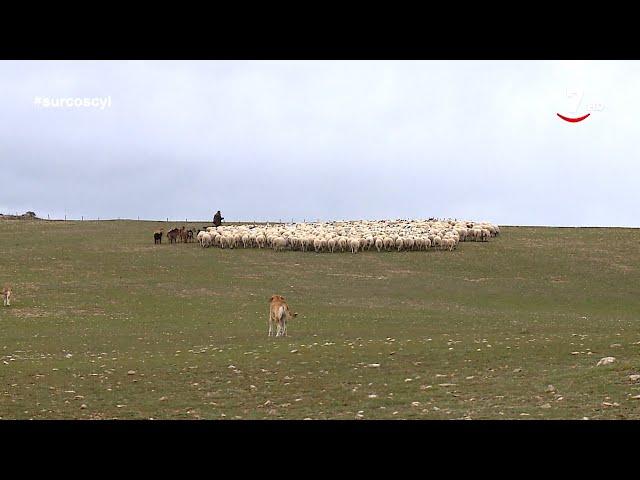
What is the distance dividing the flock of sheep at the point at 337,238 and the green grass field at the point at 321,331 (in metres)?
1.28

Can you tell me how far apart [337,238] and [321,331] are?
2101 cm

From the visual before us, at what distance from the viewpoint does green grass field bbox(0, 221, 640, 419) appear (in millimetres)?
13023

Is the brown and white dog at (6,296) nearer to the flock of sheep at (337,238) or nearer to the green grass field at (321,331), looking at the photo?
the green grass field at (321,331)

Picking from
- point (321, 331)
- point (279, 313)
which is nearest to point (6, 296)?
point (279, 313)

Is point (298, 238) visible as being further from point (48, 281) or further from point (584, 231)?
point (584, 231)

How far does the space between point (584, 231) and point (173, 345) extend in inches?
1518

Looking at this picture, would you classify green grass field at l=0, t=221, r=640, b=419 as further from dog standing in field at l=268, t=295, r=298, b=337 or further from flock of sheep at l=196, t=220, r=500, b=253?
flock of sheep at l=196, t=220, r=500, b=253

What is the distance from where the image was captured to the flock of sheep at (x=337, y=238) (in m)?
43.5

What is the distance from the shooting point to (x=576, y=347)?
1703 cm

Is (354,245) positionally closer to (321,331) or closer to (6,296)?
(6,296)

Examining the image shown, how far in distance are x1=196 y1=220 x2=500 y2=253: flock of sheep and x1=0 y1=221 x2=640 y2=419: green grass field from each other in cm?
128

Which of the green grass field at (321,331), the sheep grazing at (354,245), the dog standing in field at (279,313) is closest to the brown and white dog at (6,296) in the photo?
the green grass field at (321,331)

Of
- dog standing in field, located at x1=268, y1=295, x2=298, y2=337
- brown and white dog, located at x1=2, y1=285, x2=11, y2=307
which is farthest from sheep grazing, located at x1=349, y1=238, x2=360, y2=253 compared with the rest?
dog standing in field, located at x1=268, y1=295, x2=298, y2=337
